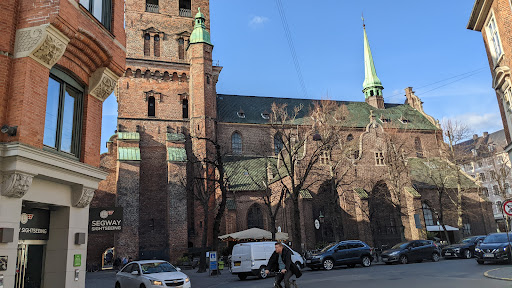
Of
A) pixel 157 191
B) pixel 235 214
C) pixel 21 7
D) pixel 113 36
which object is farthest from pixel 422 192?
pixel 21 7

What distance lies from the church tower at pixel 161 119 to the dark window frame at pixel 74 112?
2093 cm

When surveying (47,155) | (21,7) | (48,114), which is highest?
(21,7)

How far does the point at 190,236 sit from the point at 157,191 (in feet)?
16.3

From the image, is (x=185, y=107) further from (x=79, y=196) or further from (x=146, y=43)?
(x=79, y=196)

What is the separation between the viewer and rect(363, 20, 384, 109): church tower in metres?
53.4

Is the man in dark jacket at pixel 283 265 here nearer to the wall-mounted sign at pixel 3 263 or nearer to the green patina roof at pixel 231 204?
the wall-mounted sign at pixel 3 263

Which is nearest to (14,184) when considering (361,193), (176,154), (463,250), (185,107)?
(463,250)

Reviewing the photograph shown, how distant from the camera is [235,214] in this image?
3450cm

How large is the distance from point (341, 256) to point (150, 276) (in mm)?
11994

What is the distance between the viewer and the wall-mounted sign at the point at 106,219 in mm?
13234

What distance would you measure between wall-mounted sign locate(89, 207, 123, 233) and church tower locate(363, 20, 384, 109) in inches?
1778

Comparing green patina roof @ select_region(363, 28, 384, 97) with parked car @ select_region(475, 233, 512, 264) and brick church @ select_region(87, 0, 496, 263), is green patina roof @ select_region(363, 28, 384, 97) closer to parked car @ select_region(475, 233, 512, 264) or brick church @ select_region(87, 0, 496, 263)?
brick church @ select_region(87, 0, 496, 263)

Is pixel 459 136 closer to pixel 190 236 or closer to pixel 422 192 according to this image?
pixel 422 192

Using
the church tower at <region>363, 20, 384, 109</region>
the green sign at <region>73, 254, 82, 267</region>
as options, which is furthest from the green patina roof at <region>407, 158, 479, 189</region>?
the green sign at <region>73, 254, 82, 267</region>
